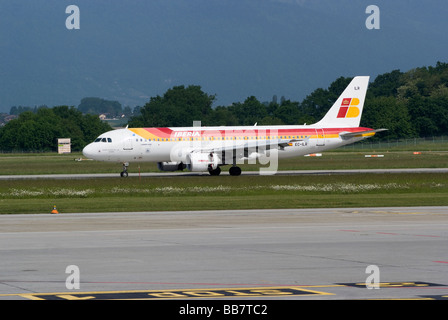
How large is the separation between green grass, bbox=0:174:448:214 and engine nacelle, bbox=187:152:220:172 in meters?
2.91

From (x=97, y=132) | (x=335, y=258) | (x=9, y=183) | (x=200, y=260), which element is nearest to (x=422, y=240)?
(x=335, y=258)

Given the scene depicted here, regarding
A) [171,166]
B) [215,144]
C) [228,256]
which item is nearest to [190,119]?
[171,166]

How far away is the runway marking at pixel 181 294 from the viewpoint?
14195 mm

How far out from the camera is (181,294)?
47.5ft

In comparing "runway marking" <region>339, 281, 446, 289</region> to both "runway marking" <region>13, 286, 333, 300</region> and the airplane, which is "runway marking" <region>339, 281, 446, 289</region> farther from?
the airplane

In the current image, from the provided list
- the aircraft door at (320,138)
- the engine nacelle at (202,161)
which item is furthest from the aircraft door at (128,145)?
the aircraft door at (320,138)

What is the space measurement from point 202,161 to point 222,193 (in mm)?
14555

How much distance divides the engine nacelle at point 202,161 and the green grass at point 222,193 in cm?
291

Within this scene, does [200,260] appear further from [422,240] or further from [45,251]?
[422,240]
